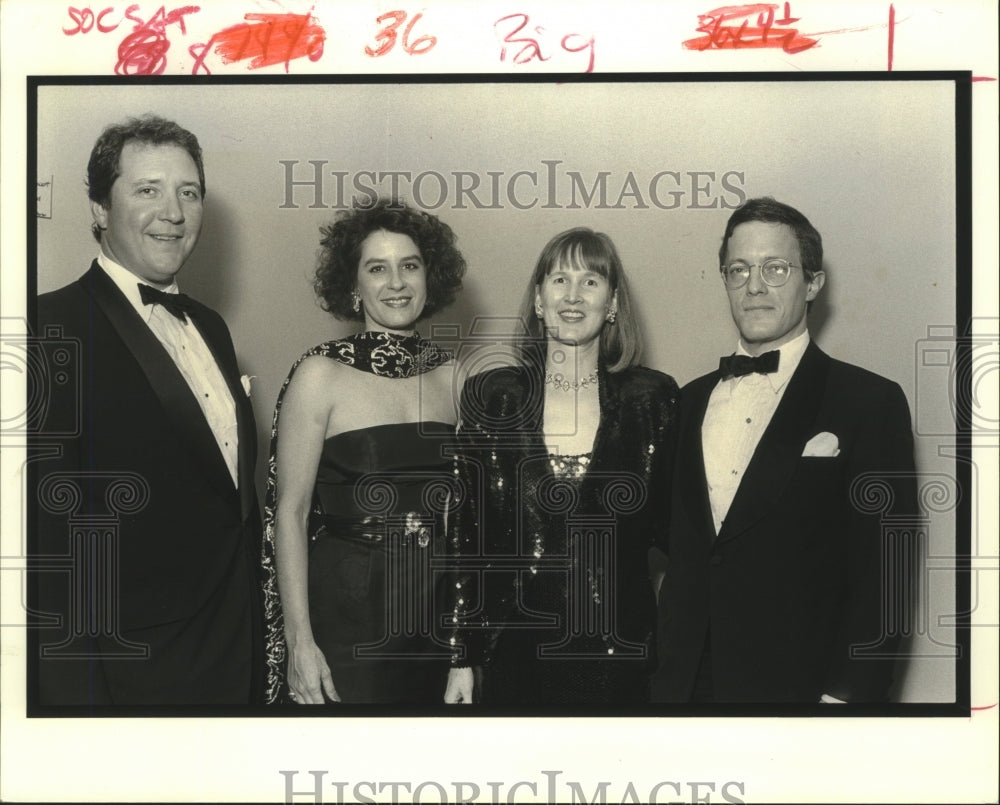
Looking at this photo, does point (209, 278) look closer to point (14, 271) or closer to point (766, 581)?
point (14, 271)

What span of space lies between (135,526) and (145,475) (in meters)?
0.15

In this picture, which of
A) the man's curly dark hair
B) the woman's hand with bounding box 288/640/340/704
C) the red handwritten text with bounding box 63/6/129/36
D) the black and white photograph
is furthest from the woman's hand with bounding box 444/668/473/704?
the red handwritten text with bounding box 63/6/129/36

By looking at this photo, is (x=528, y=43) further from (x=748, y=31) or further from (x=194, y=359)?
(x=194, y=359)

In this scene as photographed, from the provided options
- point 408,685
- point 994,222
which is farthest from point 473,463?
point 994,222

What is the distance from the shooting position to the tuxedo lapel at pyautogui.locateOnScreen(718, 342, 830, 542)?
2971 mm

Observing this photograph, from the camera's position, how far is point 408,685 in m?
3.04

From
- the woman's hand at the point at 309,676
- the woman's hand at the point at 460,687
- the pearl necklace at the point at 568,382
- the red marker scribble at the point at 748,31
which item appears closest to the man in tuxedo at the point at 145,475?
the woman's hand at the point at 309,676

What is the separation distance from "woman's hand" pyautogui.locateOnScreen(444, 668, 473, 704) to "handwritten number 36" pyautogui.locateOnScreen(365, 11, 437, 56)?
5.74 feet

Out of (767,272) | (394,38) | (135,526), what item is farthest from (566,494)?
(394,38)

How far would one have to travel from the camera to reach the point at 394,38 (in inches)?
121

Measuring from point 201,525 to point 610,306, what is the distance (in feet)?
4.23

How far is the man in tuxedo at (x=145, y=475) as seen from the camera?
3.02 m

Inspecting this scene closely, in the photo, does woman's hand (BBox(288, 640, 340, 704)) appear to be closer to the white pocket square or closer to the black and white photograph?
the black and white photograph

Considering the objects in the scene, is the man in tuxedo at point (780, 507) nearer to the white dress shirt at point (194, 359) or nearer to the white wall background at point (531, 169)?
the white wall background at point (531, 169)
